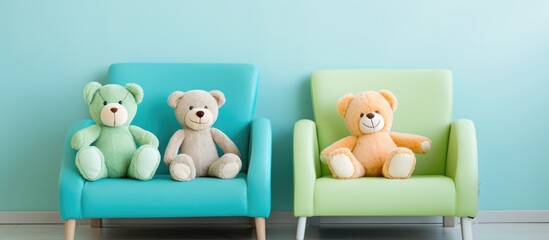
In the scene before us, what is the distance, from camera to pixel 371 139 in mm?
3205

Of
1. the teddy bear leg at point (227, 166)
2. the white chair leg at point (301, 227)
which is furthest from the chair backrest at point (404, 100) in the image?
the teddy bear leg at point (227, 166)

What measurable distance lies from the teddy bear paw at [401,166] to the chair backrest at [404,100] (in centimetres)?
34

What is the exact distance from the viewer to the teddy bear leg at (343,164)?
10.0ft

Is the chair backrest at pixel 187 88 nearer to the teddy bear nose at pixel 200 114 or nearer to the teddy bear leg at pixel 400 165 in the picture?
the teddy bear nose at pixel 200 114

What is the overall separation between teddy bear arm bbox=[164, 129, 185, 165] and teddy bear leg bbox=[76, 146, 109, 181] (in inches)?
12.2

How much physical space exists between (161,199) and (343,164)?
2.35 ft

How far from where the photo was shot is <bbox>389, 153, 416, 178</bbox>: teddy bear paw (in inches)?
120

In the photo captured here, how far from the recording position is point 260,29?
3.53 meters

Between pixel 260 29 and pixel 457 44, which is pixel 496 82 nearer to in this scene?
pixel 457 44

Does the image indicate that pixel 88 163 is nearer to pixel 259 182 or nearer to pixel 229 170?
pixel 229 170

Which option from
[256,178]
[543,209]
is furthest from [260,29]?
[543,209]

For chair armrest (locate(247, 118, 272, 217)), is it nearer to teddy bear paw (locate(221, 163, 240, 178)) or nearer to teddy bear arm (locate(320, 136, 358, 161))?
teddy bear paw (locate(221, 163, 240, 178))

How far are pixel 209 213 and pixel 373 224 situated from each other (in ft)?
3.11

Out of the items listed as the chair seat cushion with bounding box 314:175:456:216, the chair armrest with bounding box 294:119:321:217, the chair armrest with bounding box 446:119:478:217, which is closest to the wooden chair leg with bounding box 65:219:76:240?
the chair armrest with bounding box 294:119:321:217
